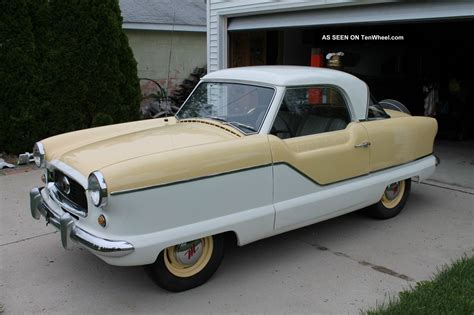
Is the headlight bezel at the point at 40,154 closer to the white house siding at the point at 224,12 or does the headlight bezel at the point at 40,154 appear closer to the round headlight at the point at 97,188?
the round headlight at the point at 97,188

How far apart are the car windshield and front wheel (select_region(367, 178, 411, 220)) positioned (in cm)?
180

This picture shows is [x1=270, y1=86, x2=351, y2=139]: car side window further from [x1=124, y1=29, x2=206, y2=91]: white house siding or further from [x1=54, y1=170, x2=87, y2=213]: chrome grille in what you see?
[x1=124, y1=29, x2=206, y2=91]: white house siding

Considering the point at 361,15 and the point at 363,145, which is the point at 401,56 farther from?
the point at 363,145

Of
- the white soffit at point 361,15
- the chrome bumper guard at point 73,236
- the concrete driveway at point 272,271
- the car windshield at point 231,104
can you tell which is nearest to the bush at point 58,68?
the white soffit at point 361,15

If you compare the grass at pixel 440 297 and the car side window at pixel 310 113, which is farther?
the car side window at pixel 310 113

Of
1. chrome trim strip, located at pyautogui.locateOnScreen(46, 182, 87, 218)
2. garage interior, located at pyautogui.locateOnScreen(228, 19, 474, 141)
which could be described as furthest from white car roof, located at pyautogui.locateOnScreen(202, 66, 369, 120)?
garage interior, located at pyautogui.locateOnScreen(228, 19, 474, 141)

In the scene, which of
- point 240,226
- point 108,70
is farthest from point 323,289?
point 108,70

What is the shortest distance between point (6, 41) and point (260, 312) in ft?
22.3

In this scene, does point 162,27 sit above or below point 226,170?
above

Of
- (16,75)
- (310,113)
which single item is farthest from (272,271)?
(16,75)

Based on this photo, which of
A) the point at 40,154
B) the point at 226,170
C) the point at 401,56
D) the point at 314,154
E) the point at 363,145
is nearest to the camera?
the point at 226,170

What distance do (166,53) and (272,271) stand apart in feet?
34.9

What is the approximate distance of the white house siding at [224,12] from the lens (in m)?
8.64

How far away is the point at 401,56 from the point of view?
14586 mm
